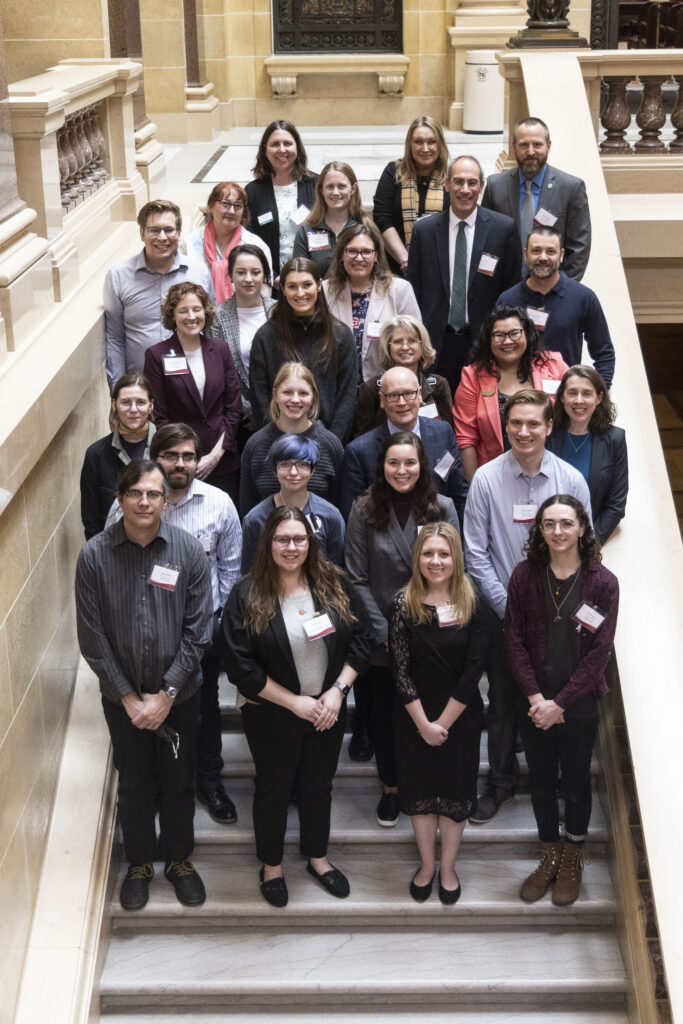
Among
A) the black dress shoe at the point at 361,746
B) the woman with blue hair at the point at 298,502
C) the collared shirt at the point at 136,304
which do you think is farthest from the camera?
the collared shirt at the point at 136,304

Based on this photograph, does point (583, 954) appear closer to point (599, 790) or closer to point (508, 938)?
point (508, 938)

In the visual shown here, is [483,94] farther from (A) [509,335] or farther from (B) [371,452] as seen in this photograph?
(B) [371,452]

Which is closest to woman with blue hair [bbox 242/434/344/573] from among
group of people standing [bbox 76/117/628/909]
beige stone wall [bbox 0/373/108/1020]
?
group of people standing [bbox 76/117/628/909]

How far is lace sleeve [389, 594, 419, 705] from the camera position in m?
5.09

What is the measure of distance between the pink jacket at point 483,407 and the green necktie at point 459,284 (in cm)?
74

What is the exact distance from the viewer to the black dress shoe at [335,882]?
5457 mm

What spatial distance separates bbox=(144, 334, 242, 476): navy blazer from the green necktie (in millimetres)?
1167

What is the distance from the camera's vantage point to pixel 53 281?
631 cm

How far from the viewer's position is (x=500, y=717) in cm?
550

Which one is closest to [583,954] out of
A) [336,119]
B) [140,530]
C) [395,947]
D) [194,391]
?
[395,947]

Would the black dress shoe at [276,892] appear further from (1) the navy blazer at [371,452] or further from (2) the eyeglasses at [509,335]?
(2) the eyeglasses at [509,335]

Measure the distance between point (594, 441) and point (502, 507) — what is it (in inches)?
19.6

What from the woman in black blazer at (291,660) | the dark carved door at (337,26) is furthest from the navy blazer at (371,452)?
the dark carved door at (337,26)

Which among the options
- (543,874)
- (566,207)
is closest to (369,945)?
(543,874)
